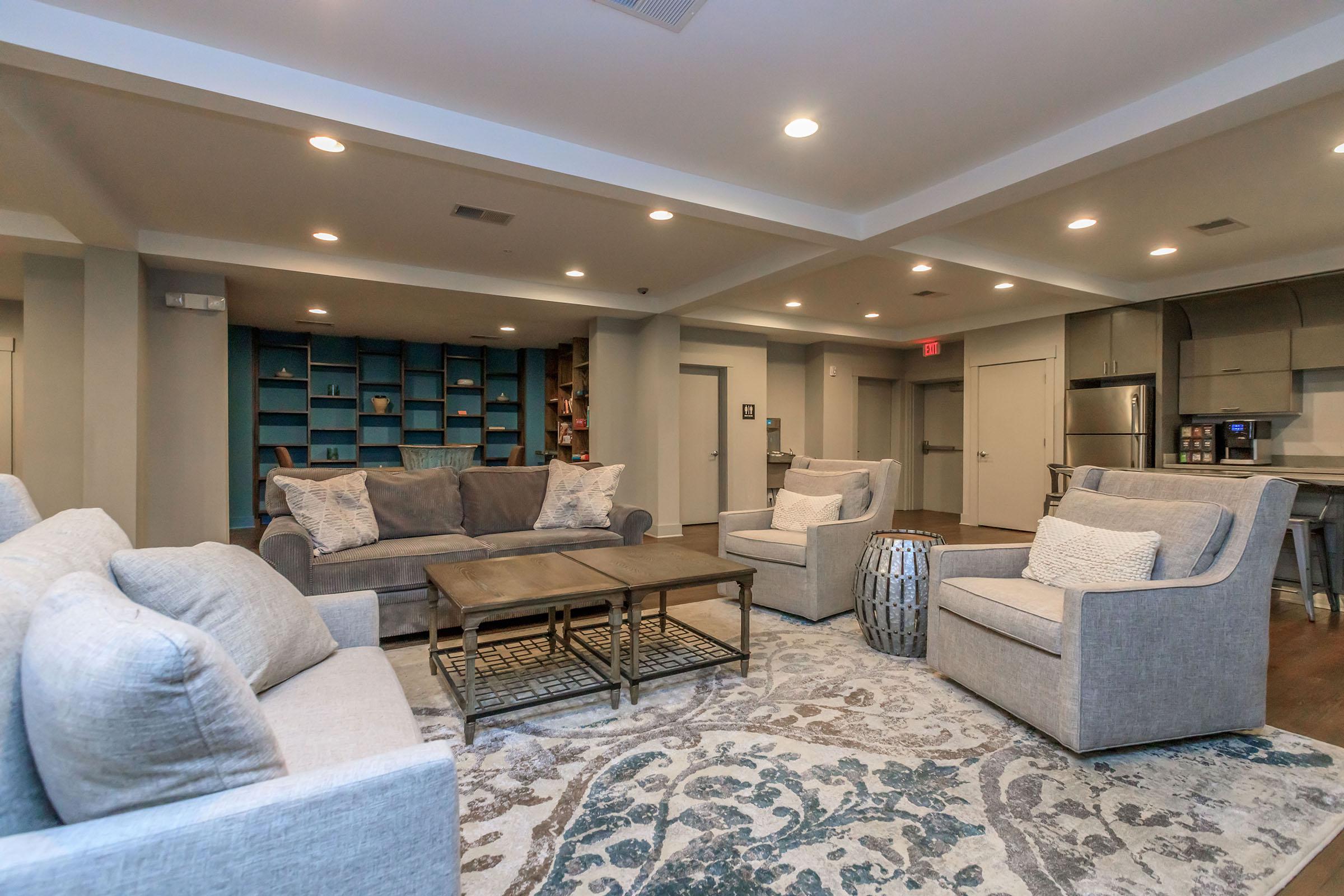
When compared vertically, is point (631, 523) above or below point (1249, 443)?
below

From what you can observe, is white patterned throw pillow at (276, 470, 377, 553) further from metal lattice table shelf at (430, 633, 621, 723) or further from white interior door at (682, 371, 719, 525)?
white interior door at (682, 371, 719, 525)

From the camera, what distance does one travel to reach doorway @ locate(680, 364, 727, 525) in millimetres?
7602

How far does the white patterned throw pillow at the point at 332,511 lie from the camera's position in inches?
131

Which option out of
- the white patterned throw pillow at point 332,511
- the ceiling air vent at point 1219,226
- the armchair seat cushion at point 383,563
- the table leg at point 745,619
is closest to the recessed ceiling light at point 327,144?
the white patterned throw pillow at point 332,511

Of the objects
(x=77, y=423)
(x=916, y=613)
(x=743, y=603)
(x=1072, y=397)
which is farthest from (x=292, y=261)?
(x=1072, y=397)

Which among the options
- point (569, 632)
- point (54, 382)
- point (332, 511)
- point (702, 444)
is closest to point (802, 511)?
point (569, 632)

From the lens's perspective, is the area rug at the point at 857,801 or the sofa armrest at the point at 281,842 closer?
the sofa armrest at the point at 281,842

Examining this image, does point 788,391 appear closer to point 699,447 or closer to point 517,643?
point 699,447

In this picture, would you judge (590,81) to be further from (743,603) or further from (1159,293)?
(1159,293)

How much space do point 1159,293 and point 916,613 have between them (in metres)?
5.14

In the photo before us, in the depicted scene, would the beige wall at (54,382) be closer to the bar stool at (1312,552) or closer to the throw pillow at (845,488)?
the throw pillow at (845,488)

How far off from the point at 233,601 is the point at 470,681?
0.94 metres

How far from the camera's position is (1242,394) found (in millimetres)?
5613

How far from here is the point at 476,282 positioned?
5793 millimetres
